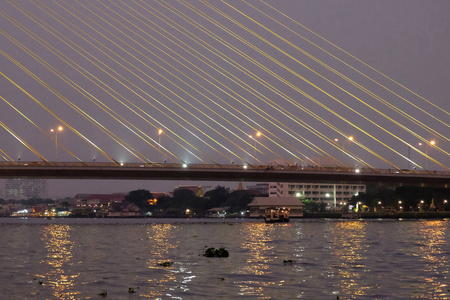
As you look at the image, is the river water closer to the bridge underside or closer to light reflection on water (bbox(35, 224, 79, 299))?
light reflection on water (bbox(35, 224, 79, 299))

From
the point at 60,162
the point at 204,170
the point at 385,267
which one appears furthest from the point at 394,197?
the point at 385,267

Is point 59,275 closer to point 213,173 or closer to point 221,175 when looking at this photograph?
point 213,173

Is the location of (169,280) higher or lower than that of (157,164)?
lower

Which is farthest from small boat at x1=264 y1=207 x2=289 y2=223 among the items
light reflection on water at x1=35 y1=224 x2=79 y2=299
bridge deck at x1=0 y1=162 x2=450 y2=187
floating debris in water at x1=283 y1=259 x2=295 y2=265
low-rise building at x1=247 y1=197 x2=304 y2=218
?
floating debris in water at x1=283 y1=259 x2=295 y2=265

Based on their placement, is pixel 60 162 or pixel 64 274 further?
pixel 60 162

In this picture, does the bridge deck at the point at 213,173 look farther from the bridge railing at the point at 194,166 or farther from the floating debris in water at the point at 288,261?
the floating debris in water at the point at 288,261

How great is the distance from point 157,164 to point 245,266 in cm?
5890

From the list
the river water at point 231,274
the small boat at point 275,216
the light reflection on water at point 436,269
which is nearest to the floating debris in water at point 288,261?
the river water at point 231,274

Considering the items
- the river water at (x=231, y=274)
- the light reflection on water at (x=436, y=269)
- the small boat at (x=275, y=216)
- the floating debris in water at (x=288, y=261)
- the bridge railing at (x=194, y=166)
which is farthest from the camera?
the small boat at (x=275, y=216)

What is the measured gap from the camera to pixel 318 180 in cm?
9238

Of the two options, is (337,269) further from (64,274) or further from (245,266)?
(64,274)

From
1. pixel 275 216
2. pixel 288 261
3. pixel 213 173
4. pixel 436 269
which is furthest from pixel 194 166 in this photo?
pixel 436 269

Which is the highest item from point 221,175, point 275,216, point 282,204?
point 221,175

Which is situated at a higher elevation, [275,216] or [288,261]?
[275,216]
